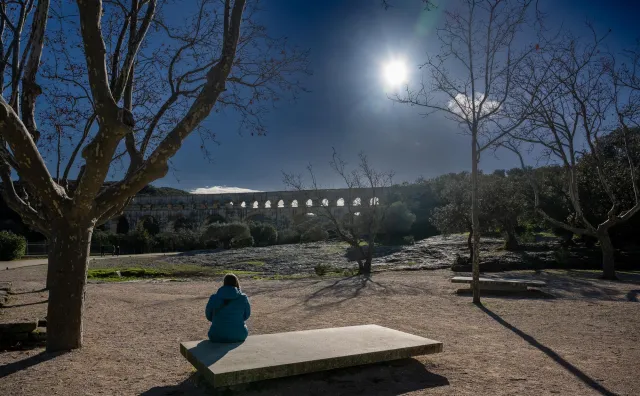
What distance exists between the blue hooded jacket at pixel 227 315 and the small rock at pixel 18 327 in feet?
10.6

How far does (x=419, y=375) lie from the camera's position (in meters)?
4.74

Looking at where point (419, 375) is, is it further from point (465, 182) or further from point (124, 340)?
point (465, 182)

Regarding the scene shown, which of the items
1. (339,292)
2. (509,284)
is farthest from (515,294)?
(339,292)

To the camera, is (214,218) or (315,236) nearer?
(315,236)

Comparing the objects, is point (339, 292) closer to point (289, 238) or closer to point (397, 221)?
point (397, 221)

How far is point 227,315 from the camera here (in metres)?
4.83

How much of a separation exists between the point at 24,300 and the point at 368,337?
8.80 metres

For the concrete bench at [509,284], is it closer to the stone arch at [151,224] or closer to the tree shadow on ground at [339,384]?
Result: the tree shadow on ground at [339,384]

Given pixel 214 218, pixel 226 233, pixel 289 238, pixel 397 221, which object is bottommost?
pixel 289 238

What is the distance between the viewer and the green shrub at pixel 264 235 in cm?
4131

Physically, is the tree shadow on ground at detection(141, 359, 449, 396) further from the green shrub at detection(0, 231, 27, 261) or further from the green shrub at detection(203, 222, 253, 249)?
the green shrub at detection(203, 222, 253, 249)

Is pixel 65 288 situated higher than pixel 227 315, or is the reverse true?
pixel 65 288

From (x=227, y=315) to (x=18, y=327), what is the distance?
352 cm

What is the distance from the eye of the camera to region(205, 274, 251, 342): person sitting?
480 centimetres
